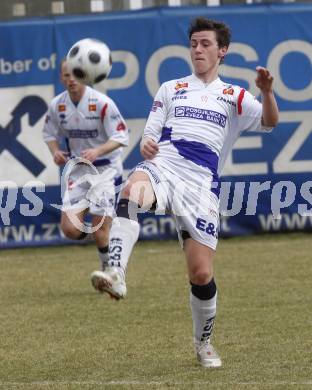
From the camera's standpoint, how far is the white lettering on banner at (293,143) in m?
15.5

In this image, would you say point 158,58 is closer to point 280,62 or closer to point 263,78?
point 280,62

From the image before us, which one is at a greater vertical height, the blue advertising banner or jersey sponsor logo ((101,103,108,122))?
jersey sponsor logo ((101,103,108,122))

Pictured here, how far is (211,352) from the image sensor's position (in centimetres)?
742

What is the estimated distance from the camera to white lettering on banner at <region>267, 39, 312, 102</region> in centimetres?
1557

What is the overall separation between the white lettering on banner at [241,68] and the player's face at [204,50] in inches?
307

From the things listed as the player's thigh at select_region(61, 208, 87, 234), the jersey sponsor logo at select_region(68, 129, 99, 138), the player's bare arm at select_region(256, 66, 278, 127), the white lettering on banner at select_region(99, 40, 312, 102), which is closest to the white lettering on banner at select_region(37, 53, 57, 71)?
the white lettering on banner at select_region(99, 40, 312, 102)

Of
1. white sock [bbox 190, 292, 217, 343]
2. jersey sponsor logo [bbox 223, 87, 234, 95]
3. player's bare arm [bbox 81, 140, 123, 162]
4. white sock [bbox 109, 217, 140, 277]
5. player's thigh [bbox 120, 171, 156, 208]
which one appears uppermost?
jersey sponsor logo [bbox 223, 87, 234, 95]

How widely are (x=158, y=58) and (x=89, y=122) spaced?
369 cm

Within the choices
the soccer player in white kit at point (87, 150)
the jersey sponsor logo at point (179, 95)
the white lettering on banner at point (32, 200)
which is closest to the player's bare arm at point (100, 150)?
the soccer player in white kit at point (87, 150)

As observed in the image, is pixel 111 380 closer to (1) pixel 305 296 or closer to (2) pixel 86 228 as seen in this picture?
(1) pixel 305 296

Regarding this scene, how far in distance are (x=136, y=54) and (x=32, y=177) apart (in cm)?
221

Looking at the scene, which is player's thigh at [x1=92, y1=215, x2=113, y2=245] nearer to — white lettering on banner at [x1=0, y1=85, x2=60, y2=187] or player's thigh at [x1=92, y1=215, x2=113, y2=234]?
player's thigh at [x1=92, y1=215, x2=113, y2=234]

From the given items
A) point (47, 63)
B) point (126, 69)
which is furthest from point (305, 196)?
point (47, 63)

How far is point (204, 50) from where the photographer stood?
7594 mm
